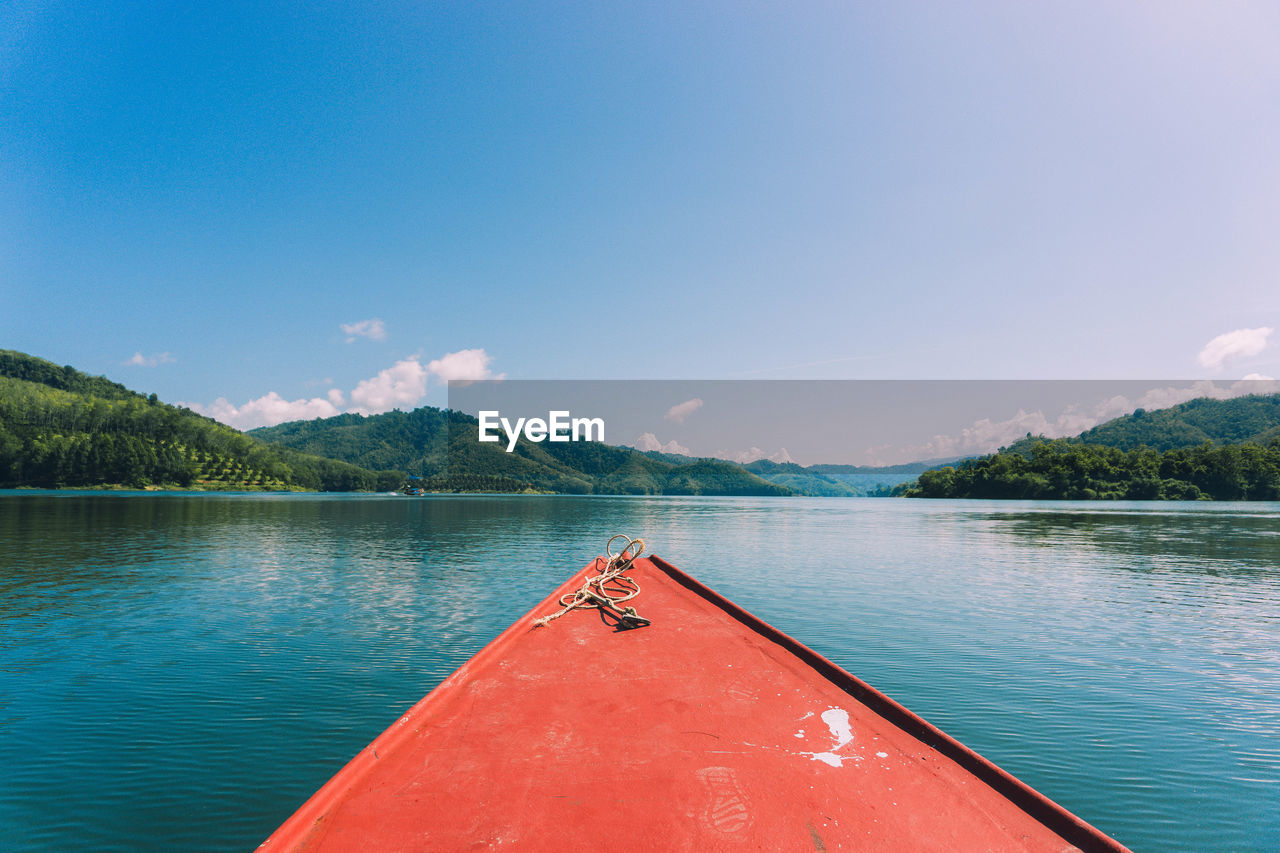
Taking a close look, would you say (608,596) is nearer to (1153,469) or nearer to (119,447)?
(1153,469)

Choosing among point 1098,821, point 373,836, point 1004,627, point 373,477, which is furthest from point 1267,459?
point 373,477

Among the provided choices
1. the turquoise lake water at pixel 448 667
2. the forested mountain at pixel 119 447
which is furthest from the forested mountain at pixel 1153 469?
the forested mountain at pixel 119 447

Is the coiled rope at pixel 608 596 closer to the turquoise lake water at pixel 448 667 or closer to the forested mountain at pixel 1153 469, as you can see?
the turquoise lake water at pixel 448 667

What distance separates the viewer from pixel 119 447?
10694 cm

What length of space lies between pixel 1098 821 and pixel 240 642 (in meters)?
13.8

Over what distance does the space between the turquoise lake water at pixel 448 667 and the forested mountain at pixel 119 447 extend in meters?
113

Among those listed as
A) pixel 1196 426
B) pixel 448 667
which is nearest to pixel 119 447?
pixel 448 667

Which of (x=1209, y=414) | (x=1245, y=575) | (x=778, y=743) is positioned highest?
(x=1209, y=414)

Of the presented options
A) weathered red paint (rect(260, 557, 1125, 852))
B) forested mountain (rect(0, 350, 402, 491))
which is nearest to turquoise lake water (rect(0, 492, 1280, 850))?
weathered red paint (rect(260, 557, 1125, 852))

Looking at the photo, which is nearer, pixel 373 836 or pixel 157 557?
pixel 373 836

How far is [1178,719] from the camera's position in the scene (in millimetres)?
7836

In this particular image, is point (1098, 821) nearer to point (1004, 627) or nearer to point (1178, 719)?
point (1178, 719)

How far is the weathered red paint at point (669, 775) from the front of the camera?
120 inches

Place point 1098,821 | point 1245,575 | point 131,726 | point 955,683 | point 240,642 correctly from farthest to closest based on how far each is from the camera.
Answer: point 1245,575 < point 240,642 < point 955,683 < point 131,726 < point 1098,821
